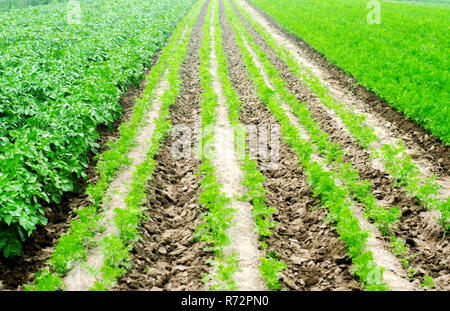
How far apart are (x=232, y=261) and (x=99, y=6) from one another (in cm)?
2981

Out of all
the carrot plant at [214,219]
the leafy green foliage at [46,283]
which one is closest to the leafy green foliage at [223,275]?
the carrot plant at [214,219]

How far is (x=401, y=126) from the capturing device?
10766mm

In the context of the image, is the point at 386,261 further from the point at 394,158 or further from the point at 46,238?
the point at 46,238

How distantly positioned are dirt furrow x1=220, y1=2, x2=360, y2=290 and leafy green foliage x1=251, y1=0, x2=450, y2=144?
396 cm

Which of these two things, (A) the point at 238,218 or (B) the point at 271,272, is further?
(A) the point at 238,218

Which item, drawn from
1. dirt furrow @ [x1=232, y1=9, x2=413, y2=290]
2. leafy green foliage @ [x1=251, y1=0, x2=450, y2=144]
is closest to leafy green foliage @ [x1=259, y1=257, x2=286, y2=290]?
dirt furrow @ [x1=232, y1=9, x2=413, y2=290]

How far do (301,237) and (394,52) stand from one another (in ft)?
39.5

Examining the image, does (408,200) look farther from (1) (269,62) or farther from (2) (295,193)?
(1) (269,62)

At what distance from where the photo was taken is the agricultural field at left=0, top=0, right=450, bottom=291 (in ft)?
18.9

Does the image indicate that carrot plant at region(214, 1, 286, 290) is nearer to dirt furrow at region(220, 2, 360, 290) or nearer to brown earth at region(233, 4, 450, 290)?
dirt furrow at region(220, 2, 360, 290)

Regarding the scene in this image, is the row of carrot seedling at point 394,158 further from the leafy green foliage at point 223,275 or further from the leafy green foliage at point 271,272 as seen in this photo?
the leafy green foliage at point 223,275

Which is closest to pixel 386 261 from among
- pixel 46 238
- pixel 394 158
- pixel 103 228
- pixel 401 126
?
pixel 394 158

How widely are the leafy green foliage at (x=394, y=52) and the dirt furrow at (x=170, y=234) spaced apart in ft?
20.3

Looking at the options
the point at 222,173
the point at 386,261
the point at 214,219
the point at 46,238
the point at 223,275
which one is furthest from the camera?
the point at 222,173
